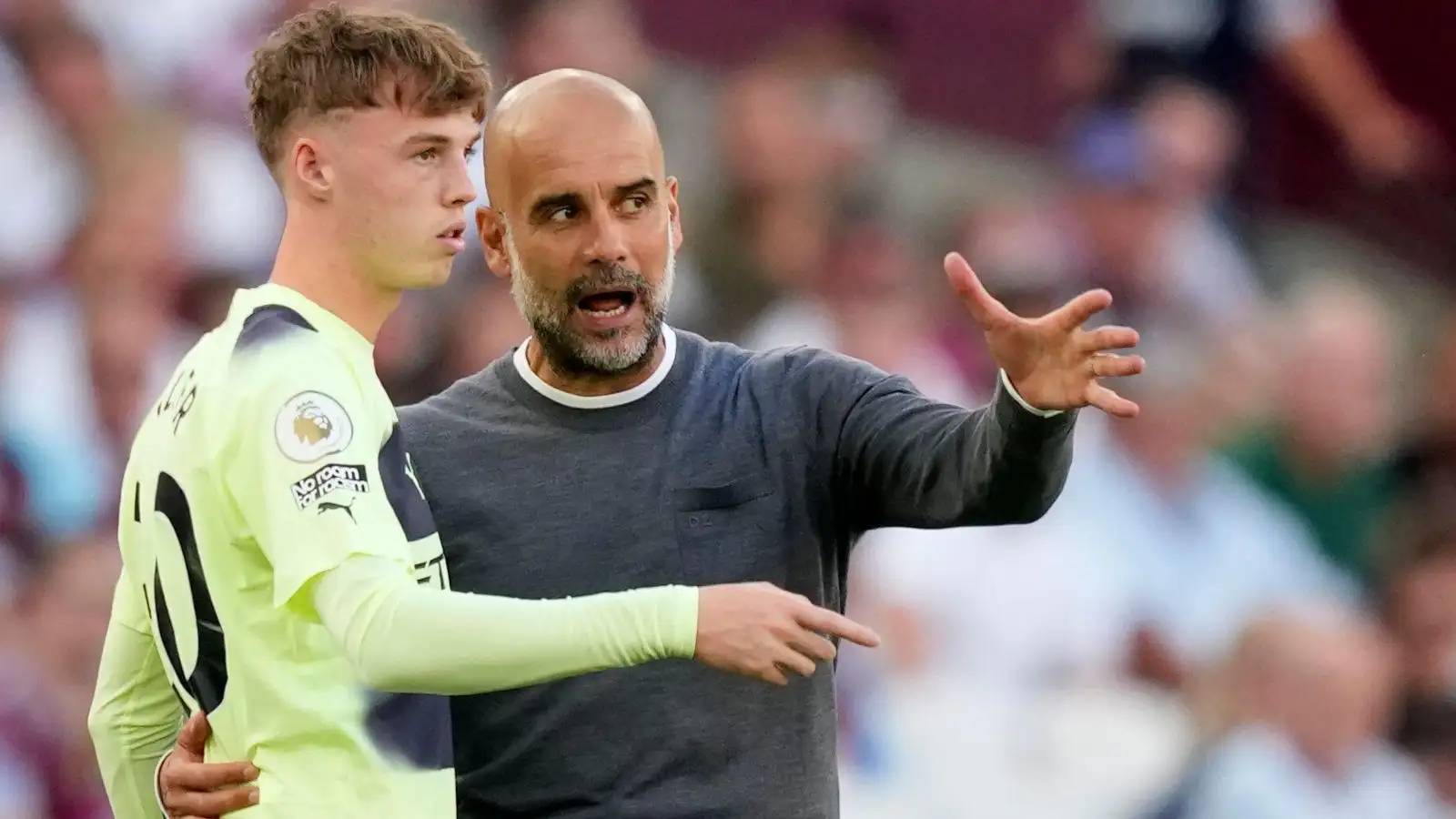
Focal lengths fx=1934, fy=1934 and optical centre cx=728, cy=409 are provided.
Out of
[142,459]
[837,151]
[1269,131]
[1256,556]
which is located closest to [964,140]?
[837,151]

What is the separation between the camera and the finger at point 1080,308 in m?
2.58

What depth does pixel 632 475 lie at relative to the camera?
3.18 meters

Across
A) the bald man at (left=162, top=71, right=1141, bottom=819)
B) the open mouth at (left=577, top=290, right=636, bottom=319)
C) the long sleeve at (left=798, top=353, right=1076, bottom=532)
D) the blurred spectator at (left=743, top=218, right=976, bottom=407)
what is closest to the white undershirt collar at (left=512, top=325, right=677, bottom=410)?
the bald man at (left=162, top=71, right=1141, bottom=819)

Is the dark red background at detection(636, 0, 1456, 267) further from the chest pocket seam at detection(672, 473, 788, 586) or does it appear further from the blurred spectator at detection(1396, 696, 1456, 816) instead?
the chest pocket seam at detection(672, 473, 788, 586)

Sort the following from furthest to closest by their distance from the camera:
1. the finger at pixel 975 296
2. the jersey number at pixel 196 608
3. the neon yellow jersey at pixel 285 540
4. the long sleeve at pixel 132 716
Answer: the long sleeve at pixel 132 716, the finger at pixel 975 296, the jersey number at pixel 196 608, the neon yellow jersey at pixel 285 540

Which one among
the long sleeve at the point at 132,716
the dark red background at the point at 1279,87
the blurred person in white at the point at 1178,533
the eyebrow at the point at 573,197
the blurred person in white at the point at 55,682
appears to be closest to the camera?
the long sleeve at the point at 132,716

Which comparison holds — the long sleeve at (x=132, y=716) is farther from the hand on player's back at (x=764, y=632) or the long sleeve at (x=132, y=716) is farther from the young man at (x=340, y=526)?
the hand on player's back at (x=764, y=632)

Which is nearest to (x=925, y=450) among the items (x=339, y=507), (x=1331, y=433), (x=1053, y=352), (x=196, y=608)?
(x=1053, y=352)

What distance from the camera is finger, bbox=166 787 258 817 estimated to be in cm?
250

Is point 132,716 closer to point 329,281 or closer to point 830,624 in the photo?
point 329,281

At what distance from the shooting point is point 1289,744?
19.4 feet

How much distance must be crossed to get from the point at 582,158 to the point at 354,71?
61 cm

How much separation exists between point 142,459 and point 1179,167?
4.70 m

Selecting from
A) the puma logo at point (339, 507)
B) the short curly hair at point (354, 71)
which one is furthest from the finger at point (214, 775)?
the short curly hair at point (354, 71)
